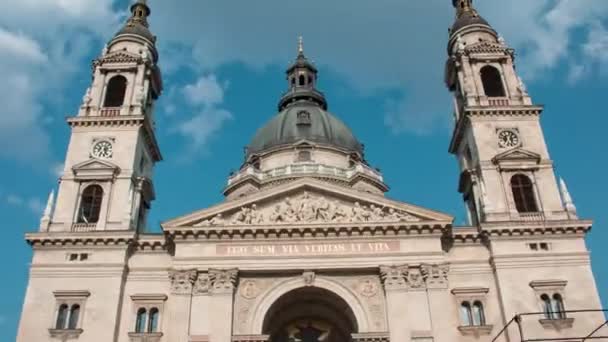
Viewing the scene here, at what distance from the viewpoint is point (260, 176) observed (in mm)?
52812

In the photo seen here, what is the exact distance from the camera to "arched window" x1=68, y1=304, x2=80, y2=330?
3125 cm

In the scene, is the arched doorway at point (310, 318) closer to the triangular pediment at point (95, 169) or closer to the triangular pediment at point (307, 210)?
the triangular pediment at point (307, 210)

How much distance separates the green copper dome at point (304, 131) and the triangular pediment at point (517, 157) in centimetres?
2066


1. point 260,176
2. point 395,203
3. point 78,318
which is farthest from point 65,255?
point 260,176

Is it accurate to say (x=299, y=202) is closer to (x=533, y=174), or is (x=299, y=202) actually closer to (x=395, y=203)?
(x=395, y=203)

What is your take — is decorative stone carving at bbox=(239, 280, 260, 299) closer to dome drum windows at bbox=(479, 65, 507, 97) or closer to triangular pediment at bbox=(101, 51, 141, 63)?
triangular pediment at bbox=(101, 51, 141, 63)

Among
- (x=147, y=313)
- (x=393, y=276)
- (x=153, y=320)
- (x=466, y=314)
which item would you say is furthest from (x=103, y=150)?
(x=466, y=314)

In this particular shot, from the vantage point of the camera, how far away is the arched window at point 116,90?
40750 millimetres

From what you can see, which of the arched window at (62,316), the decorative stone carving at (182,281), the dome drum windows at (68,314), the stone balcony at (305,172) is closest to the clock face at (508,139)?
the stone balcony at (305,172)

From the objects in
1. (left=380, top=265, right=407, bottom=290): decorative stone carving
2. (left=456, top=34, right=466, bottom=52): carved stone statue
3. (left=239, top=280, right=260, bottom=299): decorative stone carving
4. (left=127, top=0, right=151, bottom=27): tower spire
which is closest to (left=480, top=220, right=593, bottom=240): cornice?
(left=380, top=265, right=407, bottom=290): decorative stone carving

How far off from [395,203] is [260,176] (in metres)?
20.7

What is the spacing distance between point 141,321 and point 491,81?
25647 mm

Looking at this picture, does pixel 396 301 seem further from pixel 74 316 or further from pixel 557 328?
pixel 74 316

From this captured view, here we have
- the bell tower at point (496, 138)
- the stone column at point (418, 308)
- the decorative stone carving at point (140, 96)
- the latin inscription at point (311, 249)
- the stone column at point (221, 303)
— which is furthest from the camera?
the decorative stone carving at point (140, 96)
